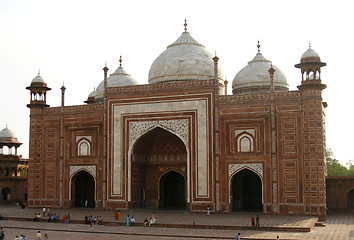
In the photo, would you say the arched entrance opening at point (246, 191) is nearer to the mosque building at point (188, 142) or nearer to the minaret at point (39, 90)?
the mosque building at point (188, 142)

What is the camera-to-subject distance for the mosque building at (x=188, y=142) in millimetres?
16438

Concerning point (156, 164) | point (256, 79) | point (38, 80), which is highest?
point (38, 80)

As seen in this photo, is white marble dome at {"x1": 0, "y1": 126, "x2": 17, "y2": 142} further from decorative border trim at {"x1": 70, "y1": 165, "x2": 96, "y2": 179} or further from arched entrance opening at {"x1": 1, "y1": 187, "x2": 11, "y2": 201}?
decorative border trim at {"x1": 70, "y1": 165, "x2": 96, "y2": 179}

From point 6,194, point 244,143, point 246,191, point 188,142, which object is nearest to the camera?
point 244,143

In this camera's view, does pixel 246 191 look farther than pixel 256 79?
No

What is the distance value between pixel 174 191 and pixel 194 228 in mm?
6780

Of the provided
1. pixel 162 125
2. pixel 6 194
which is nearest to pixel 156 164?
pixel 162 125

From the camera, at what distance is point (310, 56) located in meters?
17.0

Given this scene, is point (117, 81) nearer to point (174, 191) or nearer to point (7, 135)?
point (174, 191)

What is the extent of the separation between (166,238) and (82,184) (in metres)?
9.12

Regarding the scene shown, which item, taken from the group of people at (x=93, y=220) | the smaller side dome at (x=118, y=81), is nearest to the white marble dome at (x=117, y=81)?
the smaller side dome at (x=118, y=81)

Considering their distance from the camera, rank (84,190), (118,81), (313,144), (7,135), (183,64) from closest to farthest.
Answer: (313,144)
(183,64)
(84,190)
(118,81)
(7,135)

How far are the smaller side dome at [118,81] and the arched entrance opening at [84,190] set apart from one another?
4.12 meters

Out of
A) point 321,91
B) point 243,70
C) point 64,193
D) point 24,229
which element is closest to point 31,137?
point 64,193
